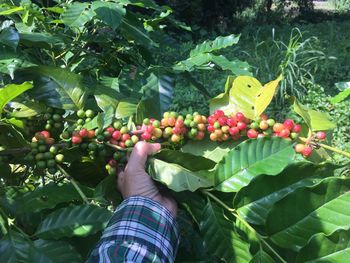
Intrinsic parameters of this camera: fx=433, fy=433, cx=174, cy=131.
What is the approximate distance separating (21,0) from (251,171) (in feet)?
2.74

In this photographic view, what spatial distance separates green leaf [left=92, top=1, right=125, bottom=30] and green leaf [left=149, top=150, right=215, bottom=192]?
402 millimetres

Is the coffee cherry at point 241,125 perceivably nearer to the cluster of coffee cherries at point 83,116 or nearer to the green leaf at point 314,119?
the green leaf at point 314,119

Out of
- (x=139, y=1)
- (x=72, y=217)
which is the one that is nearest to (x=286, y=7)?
(x=139, y=1)

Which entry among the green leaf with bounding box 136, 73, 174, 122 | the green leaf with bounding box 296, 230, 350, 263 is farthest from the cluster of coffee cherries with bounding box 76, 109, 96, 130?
the green leaf with bounding box 296, 230, 350, 263

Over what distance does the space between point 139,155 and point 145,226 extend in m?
0.14

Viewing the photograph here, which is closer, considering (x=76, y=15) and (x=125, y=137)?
(x=125, y=137)

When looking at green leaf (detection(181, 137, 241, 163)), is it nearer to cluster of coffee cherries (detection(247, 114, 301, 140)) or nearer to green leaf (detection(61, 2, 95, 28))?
cluster of coffee cherries (detection(247, 114, 301, 140))

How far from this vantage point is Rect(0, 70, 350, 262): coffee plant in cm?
76

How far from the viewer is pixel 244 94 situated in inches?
37.6

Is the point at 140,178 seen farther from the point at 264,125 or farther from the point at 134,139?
the point at 264,125

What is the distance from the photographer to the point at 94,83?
3.77ft

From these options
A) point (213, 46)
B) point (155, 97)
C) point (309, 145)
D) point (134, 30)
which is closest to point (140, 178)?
point (155, 97)

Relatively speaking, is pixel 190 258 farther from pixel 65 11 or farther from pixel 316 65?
pixel 316 65

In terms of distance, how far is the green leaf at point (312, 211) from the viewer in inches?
29.2
